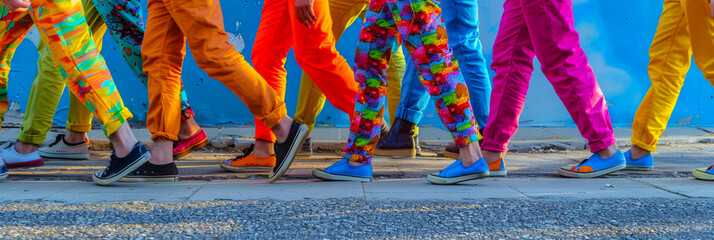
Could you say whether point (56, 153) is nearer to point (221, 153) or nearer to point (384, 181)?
point (221, 153)

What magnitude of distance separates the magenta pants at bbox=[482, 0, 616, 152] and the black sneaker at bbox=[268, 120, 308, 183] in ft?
2.94

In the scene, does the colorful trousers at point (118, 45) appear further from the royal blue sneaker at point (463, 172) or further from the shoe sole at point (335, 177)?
the royal blue sneaker at point (463, 172)

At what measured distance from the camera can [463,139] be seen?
2.81 meters

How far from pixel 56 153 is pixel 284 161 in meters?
1.74

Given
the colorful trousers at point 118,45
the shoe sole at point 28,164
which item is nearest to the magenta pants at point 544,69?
the colorful trousers at point 118,45

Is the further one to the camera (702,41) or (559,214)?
(702,41)

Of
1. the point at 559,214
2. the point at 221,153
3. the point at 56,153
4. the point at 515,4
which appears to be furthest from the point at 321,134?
the point at 559,214

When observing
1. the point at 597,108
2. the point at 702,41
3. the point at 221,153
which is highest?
the point at 702,41

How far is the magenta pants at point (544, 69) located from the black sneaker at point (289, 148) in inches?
35.2

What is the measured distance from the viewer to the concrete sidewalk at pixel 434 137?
15.5ft

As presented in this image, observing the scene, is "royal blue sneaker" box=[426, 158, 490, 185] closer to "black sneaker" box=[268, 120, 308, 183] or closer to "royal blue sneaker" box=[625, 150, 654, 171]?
"black sneaker" box=[268, 120, 308, 183]

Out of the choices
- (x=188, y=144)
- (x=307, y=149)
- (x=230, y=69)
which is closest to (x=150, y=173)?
(x=188, y=144)

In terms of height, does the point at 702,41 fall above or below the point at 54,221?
above

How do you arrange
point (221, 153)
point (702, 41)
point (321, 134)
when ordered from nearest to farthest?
point (702, 41) < point (221, 153) < point (321, 134)
